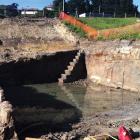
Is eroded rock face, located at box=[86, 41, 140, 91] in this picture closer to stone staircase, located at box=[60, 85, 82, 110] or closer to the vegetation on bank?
the vegetation on bank

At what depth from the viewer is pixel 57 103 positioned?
30.1m

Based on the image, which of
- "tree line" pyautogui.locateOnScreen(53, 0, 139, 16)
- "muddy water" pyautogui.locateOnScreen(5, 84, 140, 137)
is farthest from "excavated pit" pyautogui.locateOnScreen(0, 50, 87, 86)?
"tree line" pyautogui.locateOnScreen(53, 0, 139, 16)

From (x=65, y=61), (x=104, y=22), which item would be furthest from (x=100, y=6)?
(x=65, y=61)

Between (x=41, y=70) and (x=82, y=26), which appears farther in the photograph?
(x=82, y=26)

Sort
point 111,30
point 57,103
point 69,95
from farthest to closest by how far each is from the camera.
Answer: point 111,30 < point 69,95 < point 57,103

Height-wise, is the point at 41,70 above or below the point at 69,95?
above

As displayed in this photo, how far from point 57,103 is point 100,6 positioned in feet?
124

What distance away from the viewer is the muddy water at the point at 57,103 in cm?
2391

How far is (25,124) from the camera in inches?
935

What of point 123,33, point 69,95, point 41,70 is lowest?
point 69,95

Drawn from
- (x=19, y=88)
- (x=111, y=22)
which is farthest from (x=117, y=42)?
(x=111, y=22)

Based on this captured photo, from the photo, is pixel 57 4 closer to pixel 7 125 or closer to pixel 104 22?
pixel 104 22

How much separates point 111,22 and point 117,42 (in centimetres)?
1278

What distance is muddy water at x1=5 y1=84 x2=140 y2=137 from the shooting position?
2391 centimetres
